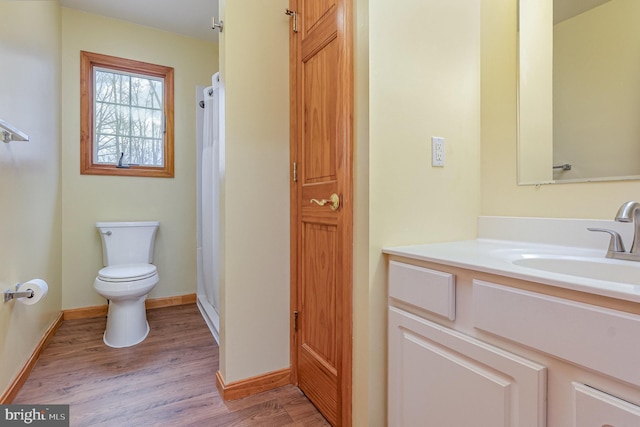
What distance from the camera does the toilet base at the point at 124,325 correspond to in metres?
2.08

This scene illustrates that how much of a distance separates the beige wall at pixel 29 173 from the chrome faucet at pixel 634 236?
224 centimetres

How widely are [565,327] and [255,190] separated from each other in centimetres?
129

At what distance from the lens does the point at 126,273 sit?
2.10 meters

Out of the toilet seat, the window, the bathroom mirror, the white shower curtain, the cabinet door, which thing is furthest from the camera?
the window

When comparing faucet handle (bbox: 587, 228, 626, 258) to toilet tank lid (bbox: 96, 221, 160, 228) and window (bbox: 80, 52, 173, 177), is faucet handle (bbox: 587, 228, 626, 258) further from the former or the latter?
window (bbox: 80, 52, 173, 177)

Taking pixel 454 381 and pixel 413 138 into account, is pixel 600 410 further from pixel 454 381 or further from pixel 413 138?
pixel 413 138

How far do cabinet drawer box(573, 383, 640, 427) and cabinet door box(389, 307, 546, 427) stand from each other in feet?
0.21

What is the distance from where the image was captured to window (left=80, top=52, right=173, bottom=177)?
252cm

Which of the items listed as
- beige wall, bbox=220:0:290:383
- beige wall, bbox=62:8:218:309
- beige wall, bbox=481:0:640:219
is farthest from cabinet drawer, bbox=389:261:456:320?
beige wall, bbox=62:8:218:309

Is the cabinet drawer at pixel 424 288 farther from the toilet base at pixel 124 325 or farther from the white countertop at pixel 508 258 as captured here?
the toilet base at pixel 124 325

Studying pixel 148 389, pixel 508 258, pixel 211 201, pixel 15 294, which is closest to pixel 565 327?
pixel 508 258

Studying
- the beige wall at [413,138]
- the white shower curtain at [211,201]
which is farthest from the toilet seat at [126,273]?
the beige wall at [413,138]

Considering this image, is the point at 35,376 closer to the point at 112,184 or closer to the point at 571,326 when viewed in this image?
the point at 112,184

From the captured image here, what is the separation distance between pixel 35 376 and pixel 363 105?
85.9 inches
